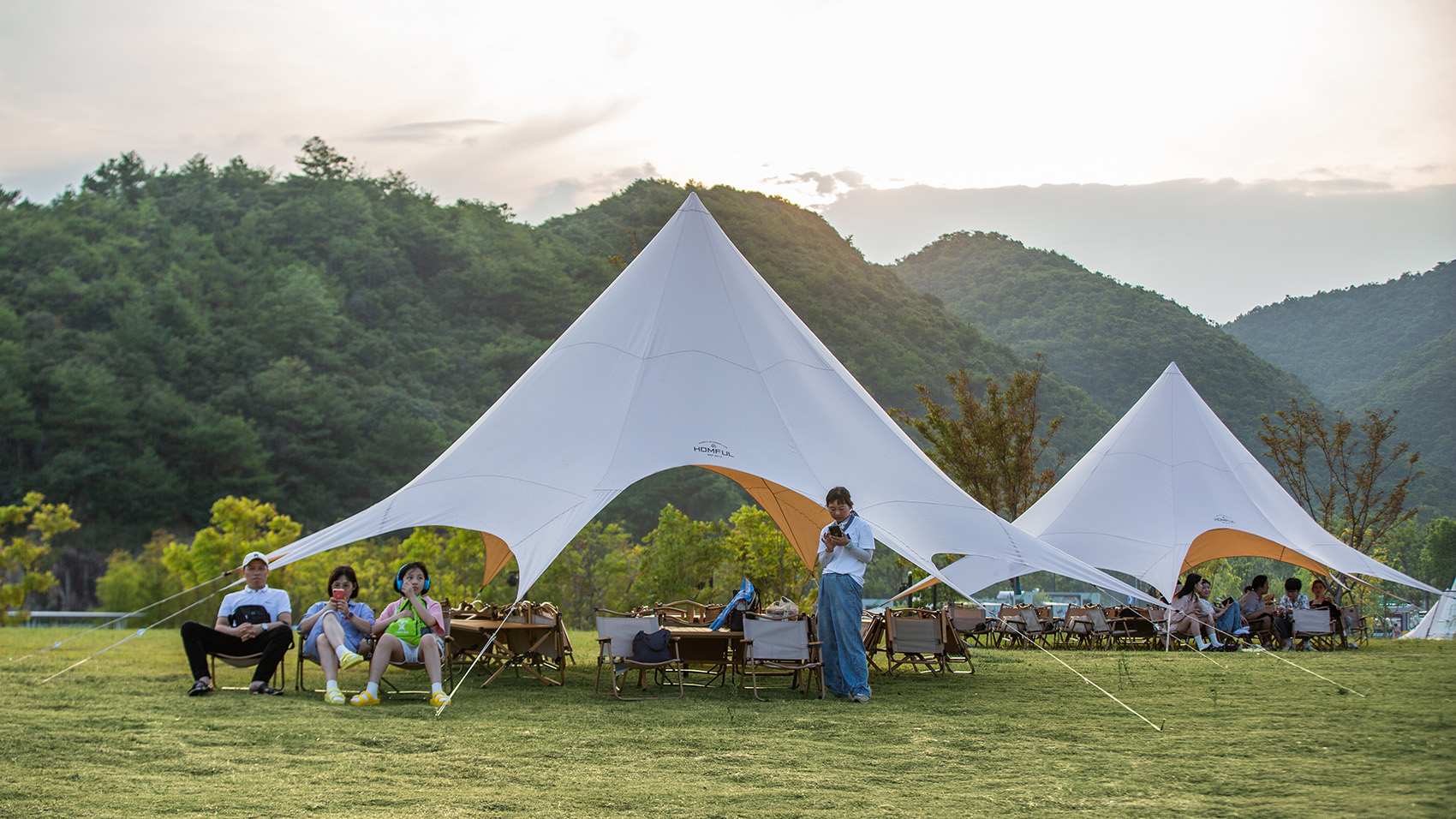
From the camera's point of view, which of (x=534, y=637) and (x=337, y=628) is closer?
(x=337, y=628)

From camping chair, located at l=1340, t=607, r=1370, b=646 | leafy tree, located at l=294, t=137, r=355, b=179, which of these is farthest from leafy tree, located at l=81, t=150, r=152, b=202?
camping chair, located at l=1340, t=607, r=1370, b=646

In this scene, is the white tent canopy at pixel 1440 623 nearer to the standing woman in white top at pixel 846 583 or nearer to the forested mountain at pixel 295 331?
the standing woman in white top at pixel 846 583

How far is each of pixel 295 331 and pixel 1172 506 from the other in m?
30.1

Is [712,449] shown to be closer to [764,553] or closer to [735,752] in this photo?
[735,752]

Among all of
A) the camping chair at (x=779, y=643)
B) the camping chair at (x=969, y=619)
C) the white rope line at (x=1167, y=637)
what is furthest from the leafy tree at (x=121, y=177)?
the camping chair at (x=779, y=643)

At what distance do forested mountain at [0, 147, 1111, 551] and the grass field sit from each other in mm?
26755

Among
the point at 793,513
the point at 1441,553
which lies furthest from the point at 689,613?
the point at 1441,553

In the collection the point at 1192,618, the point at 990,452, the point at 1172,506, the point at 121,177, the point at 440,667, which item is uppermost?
the point at 121,177

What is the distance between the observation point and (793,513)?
9.08 m

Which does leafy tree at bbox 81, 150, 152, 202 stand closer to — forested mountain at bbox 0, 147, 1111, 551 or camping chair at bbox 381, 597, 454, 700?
forested mountain at bbox 0, 147, 1111, 551

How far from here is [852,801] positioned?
3.36m

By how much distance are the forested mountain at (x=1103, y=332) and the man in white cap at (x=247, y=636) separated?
106ft

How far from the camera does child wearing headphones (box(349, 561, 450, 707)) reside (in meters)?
5.54

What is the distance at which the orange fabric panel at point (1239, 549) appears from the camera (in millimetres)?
10945
